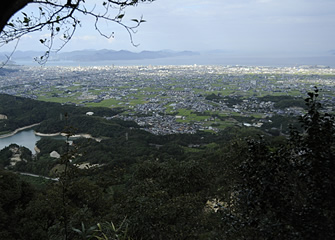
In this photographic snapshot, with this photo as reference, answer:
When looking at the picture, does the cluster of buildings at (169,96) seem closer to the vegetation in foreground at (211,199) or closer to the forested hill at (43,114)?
the forested hill at (43,114)

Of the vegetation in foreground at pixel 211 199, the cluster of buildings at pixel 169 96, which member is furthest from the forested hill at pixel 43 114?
the vegetation in foreground at pixel 211 199

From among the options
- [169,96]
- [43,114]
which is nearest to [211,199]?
[43,114]

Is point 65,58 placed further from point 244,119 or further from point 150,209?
point 150,209

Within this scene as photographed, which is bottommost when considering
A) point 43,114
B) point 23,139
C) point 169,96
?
point 23,139

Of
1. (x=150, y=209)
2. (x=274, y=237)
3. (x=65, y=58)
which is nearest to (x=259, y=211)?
(x=274, y=237)

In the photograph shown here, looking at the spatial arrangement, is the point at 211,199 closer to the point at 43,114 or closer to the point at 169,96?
the point at 43,114

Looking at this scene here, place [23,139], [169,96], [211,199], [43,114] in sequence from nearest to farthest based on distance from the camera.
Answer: [211,199] < [23,139] < [43,114] < [169,96]
